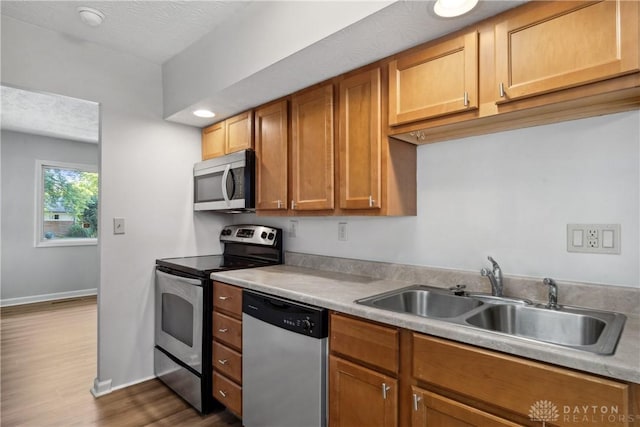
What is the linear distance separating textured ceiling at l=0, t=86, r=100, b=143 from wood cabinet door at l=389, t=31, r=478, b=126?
9.02ft

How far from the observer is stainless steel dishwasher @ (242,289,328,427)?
1.51 metres

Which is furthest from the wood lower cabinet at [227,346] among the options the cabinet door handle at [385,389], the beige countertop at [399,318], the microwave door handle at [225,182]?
the cabinet door handle at [385,389]

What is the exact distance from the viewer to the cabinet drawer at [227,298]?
6.45 feet

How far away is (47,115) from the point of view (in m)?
3.94

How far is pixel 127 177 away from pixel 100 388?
4.92ft

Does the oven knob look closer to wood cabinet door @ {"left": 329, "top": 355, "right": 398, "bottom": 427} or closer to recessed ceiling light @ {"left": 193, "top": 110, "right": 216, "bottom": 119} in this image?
Result: wood cabinet door @ {"left": 329, "top": 355, "right": 398, "bottom": 427}

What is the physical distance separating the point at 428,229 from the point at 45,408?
8.70 ft

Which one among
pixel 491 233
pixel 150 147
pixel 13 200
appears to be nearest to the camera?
pixel 491 233

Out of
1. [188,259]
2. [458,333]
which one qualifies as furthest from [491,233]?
[188,259]

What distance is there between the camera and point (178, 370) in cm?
236

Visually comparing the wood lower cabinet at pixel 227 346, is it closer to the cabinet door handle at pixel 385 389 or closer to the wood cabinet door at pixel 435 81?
the cabinet door handle at pixel 385 389

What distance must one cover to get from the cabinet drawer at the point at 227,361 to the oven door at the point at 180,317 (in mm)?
116

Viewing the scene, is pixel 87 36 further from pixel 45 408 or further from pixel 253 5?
pixel 45 408

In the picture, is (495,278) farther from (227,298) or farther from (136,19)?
(136,19)
